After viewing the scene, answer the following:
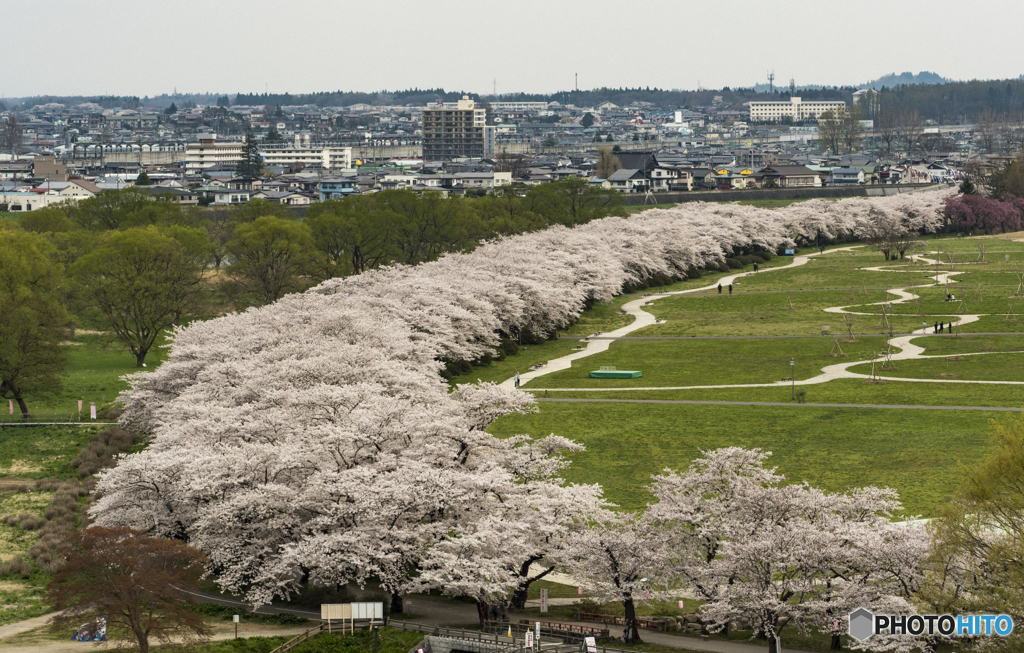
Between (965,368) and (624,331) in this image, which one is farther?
(624,331)

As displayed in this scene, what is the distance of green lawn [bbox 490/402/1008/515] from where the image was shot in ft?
156

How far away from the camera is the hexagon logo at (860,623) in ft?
103

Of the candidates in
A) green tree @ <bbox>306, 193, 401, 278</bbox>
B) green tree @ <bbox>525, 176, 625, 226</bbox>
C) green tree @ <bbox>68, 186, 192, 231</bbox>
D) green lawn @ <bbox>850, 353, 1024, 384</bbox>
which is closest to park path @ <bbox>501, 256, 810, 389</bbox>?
green lawn @ <bbox>850, 353, 1024, 384</bbox>

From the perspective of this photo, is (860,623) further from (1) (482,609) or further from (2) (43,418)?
(2) (43,418)

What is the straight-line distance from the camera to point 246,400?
51.2 metres

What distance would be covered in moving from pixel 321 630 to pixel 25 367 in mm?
37277

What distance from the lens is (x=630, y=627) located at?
34.4 metres

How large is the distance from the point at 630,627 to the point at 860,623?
21.1 feet

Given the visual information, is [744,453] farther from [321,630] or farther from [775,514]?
[321,630]

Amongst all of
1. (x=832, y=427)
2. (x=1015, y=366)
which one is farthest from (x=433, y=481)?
(x=1015, y=366)

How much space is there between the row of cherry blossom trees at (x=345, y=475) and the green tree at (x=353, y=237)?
1396 inches

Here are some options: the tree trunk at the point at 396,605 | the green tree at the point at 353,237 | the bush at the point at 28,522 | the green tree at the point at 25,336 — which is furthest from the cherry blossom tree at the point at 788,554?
the green tree at the point at 353,237

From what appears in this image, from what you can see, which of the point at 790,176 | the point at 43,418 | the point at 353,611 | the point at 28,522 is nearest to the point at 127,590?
the point at 353,611

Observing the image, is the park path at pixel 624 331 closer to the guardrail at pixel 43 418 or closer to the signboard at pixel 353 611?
the guardrail at pixel 43 418
